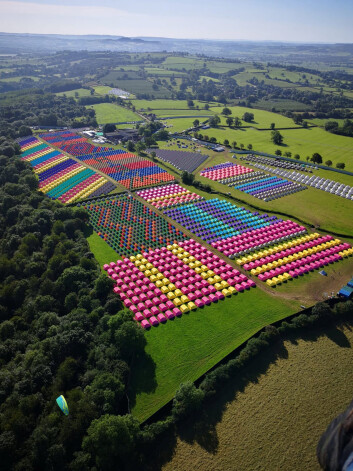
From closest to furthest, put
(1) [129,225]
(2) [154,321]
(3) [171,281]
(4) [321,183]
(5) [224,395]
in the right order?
(5) [224,395]
(2) [154,321]
(3) [171,281]
(1) [129,225]
(4) [321,183]

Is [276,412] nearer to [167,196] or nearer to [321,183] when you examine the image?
[167,196]

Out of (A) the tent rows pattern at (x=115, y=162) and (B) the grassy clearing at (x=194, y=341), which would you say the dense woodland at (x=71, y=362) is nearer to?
(B) the grassy clearing at (x=194, y=341)

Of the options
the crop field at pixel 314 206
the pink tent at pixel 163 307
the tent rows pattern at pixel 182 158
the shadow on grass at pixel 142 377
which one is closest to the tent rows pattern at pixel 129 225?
the pink tent at pixel 163 307

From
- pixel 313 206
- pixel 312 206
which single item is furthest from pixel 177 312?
pixel 313 206

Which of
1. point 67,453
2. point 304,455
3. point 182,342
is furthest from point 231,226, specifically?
point 67,453

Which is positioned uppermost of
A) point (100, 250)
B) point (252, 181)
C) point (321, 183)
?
point (321, 183)
